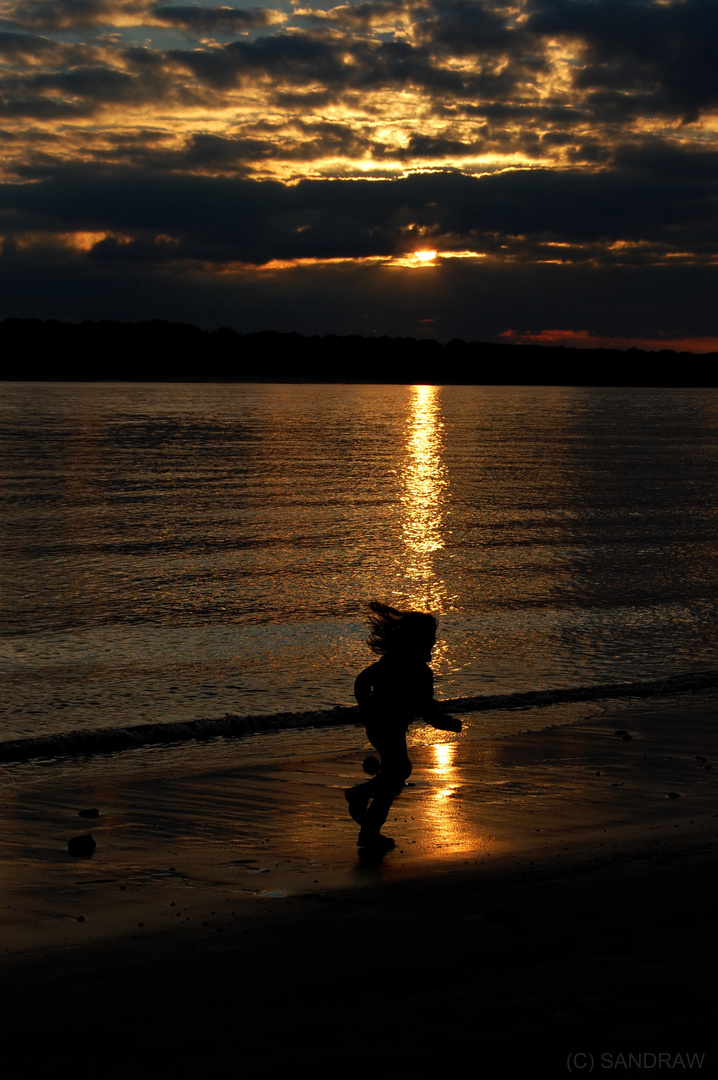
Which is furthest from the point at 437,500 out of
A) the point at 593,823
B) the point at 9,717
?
the point at 593,823

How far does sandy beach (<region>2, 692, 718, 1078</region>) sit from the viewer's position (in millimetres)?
4008

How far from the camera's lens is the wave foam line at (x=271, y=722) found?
29.7 feet

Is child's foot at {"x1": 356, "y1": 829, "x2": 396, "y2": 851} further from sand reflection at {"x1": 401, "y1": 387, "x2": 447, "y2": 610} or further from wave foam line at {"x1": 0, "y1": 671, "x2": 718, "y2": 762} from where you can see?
sand reflection at {"x1": 401, "y1": 387, "x2": 447, "y2": 610}

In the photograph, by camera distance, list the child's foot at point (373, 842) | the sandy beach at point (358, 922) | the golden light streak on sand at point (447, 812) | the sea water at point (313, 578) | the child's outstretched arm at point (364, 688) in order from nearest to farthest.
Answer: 1. the sandy beach at point (358, 922)
2. the child's outstretched arm at point (364, 688)
3. the child's foot at point (373, 842)
4. the golden light streak on sand at point (447, 812)
5. the sea water at point (313, 578)

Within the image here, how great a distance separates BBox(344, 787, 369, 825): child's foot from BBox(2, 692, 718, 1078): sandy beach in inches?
8.5

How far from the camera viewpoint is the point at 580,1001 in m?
4.27

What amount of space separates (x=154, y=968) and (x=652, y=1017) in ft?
6.84

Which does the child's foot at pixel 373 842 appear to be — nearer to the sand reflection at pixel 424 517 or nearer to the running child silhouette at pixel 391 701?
the running child silhouette at pixel 391 701

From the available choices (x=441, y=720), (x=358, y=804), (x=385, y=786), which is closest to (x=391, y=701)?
(x=441, y=720)

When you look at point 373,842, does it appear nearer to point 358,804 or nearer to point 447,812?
point 358,804

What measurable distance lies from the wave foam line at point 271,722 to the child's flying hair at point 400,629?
370 centimetres

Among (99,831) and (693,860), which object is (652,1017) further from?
(99,831)

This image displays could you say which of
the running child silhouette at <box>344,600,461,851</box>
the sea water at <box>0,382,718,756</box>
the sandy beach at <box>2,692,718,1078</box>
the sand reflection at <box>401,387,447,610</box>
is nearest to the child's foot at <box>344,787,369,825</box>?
the running child silhouette at <box>344,600,461,851</box>

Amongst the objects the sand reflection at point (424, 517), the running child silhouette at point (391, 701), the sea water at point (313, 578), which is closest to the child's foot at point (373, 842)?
the running child silhouette at point (391, 701)
